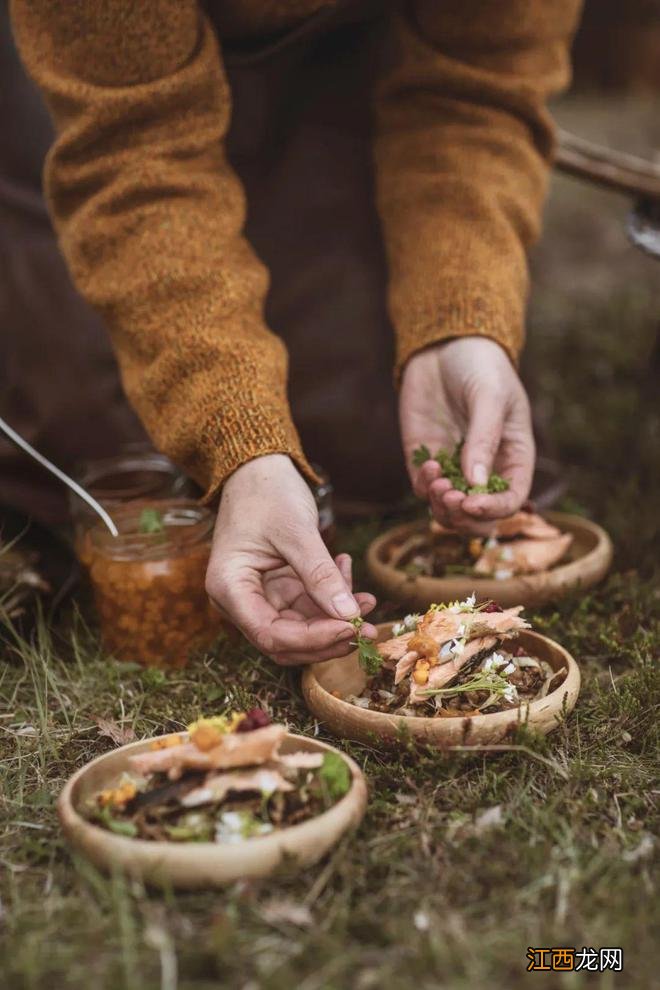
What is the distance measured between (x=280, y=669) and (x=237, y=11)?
1.67 metres

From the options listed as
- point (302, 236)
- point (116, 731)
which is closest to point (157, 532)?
point (116, 731)

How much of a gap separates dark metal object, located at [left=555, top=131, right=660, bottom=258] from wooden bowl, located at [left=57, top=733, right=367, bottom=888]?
197 centimetres

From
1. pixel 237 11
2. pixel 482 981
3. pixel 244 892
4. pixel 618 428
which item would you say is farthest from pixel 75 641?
pixel 618 428

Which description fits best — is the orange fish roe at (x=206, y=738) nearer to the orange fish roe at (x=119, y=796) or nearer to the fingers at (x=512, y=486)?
the orange fish roe at (x=119, y=796)

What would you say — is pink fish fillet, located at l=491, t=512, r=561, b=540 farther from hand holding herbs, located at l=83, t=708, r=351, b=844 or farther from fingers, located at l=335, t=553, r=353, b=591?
hand holding herbs, located at l=83, t=708, r=351, b=844

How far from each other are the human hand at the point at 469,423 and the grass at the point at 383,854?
0.31 metres

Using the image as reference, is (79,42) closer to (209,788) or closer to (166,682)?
(166,682)

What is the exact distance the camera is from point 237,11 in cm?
269

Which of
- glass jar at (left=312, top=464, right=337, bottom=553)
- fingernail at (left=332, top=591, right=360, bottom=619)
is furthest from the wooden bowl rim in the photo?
fingernail at (left=332, top=591, right=360, bottom=619)

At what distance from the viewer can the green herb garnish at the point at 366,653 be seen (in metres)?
1.94

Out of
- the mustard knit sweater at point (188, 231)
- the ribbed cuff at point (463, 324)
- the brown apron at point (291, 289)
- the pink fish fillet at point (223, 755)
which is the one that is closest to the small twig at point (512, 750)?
the pink fish fillet at point (223, 755)

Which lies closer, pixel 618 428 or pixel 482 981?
pixel 482 981

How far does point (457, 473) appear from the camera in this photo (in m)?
2.41

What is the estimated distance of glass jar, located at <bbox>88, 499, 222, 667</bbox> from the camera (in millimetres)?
2371
